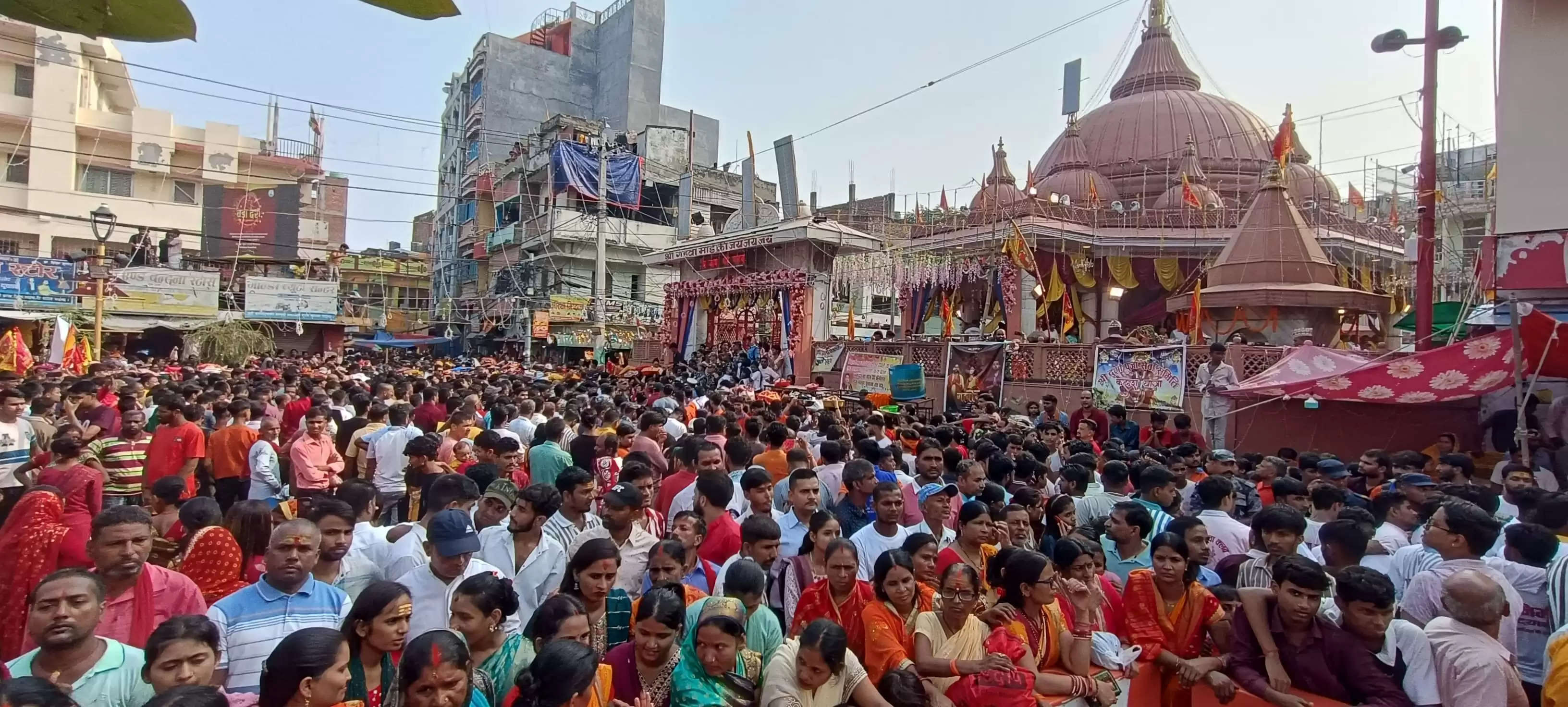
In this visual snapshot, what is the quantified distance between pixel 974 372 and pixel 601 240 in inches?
787

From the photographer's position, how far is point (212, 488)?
6.95 metres

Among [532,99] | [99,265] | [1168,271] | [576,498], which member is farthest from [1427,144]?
[532,99]

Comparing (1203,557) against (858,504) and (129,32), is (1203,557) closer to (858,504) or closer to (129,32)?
(858,504)

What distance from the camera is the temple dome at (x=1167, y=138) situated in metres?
24.8

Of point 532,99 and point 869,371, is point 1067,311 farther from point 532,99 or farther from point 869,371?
point 532,99

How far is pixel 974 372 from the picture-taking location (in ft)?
48.7

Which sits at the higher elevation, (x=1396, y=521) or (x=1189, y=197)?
(x=1189, y=197)

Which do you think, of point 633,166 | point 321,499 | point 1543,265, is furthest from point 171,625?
point 633,166

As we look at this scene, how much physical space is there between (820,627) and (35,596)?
260 cm

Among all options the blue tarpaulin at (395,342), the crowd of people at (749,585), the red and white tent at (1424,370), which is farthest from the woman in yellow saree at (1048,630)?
the blue tarpaulin at (395,342)

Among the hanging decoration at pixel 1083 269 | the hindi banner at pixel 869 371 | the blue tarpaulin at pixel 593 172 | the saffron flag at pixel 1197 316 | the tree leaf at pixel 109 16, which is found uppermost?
the blue tarpaulin at pixel 593 172

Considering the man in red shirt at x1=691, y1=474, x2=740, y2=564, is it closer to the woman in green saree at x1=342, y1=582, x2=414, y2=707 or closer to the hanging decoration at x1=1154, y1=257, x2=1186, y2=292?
the woman in green saree at x1=342, y1=582, x2=414, y2=707

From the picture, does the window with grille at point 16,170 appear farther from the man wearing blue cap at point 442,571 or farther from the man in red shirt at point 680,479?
the man wearing blue cap at point 442,571

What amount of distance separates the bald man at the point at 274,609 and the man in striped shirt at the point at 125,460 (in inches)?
161
